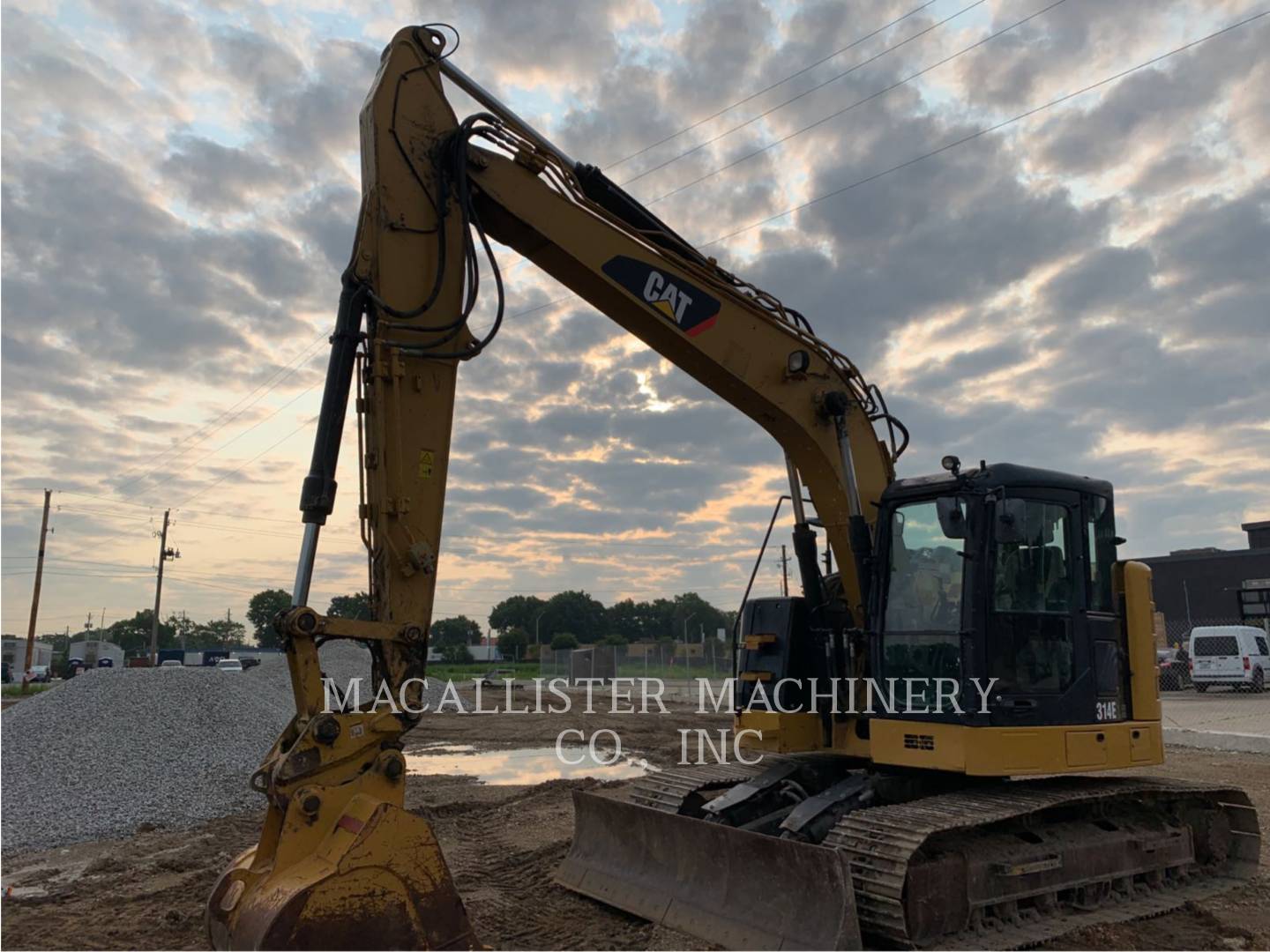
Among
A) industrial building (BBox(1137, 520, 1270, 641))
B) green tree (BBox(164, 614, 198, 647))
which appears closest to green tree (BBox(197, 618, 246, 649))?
green tree (BBox(164, 614, 198, 647))

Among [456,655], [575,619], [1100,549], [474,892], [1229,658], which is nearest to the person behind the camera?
[1100,549]

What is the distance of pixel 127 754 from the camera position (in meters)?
11.8

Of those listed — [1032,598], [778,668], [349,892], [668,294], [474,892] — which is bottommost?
[474,892]

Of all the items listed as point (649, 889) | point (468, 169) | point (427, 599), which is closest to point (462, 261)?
point (468, 169)

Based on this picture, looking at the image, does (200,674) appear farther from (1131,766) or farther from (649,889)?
(1131,766)

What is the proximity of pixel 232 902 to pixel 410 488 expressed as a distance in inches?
84.7

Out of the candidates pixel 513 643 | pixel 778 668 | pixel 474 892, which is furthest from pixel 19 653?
pixel 778 668

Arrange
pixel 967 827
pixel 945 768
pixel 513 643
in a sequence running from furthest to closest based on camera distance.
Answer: pixel 513 643 → pixel 945 768 → pixel 967 827

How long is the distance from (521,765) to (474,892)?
7.43 m

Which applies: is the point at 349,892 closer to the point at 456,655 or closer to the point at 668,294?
the point at 668,294

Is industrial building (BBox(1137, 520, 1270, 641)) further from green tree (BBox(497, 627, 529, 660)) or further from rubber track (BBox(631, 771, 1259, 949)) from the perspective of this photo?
green tree (BBox(497, 627, 529, 660))

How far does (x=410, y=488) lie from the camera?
532cm

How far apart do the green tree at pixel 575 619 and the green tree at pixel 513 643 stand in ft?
9.47

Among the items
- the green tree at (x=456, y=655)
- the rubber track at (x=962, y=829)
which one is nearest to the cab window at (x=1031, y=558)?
the rubber track at (x=962, y=829)
